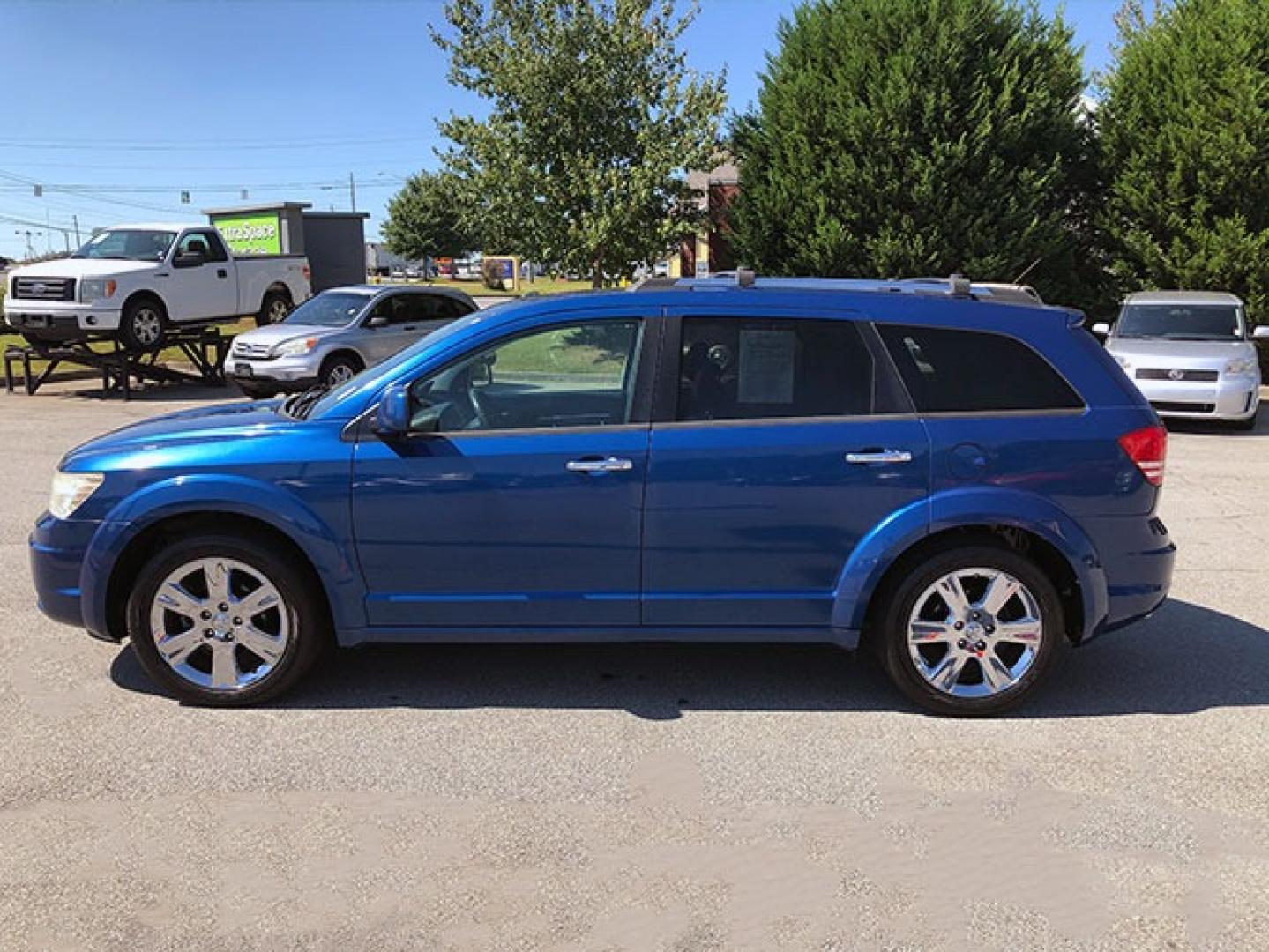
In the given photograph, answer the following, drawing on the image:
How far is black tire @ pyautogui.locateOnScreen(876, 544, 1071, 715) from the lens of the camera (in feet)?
13.5

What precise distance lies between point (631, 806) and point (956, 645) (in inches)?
60.6

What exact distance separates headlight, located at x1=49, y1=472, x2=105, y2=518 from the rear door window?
241cm

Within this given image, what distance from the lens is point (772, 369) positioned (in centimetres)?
422

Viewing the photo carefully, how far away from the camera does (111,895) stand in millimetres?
2975

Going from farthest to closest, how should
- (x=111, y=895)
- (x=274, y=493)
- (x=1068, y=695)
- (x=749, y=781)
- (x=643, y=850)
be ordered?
(x=1068, y=695), (x=274, y=493), (x=749, y=781), (x=643, y=850), (x=111, y=895)

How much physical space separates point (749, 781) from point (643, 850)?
59 centimetres

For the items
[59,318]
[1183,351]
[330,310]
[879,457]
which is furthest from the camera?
[59,318]

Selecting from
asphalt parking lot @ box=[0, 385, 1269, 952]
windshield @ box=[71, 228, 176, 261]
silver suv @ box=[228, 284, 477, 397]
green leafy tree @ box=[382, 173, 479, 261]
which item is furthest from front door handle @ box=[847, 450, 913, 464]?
green leafy tree @ box=[382, 173, 479, 261]

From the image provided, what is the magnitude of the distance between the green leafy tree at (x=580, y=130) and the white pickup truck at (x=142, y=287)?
14.9 ft

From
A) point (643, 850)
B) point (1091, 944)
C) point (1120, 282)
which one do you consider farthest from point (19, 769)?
point (1120, 282)

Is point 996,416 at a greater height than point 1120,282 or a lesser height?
lesser

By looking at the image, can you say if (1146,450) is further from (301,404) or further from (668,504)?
(301,404)

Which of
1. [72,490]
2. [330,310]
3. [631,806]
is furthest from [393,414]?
[330,310]

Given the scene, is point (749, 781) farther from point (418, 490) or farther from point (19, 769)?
point (19, 769)
